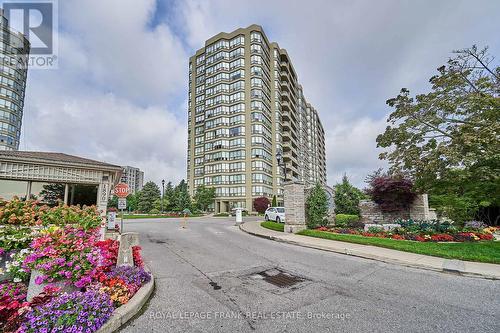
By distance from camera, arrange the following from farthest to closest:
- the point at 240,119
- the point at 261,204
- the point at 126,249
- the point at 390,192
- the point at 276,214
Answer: the point at 240,119 → the point at 261,204 → the point at 276,214 → the point at 390,192 → the point at 126,249

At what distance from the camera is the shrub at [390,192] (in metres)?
17.6

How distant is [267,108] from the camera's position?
6191cm

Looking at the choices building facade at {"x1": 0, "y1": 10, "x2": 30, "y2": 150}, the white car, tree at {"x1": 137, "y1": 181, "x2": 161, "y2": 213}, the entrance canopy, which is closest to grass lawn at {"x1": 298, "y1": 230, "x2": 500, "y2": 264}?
the white car

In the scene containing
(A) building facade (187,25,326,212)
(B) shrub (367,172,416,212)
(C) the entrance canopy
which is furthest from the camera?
(A) building facade (187,25,326,212)

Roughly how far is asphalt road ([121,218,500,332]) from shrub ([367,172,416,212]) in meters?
11.3

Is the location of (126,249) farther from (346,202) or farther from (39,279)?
(346,202)

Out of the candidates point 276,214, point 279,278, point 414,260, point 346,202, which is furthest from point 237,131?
point 279,278

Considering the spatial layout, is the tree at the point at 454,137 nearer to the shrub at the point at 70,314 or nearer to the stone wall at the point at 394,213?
the stone wall at the point at 394,213

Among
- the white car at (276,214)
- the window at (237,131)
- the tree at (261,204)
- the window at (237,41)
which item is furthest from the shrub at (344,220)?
the window at (237,41)

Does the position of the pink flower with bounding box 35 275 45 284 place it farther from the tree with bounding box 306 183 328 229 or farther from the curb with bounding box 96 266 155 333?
the tree with bounding box 306 183 328 229

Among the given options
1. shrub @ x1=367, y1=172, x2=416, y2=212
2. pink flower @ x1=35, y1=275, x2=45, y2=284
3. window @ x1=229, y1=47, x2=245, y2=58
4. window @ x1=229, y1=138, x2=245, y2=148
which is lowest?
pink flower @ x1=35, y1=275, x2=45, y2=284

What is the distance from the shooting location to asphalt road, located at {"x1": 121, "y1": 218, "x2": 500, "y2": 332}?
4.00 m

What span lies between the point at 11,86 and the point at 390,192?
76.4 meters

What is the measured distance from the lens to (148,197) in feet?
193
